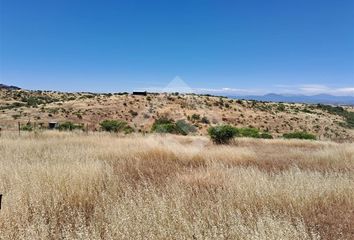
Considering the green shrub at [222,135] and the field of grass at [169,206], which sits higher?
the field of grass at [169,206]

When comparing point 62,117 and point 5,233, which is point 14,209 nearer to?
point 5,233

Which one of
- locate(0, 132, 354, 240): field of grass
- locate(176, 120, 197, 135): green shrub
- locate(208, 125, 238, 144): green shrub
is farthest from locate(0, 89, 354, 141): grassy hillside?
locate(0, 132, 354, 240): field of grass

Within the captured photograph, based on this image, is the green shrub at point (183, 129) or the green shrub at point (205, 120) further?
the green shrub at point (205, 120)

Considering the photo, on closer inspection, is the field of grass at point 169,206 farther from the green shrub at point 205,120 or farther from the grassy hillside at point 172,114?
the green shrub at point 205,120

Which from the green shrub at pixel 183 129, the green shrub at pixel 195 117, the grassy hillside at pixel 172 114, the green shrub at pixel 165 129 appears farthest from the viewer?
the green shrub at pixel 195 117

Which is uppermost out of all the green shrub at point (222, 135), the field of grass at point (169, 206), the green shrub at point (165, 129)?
→ the field of grass at point (169, 206)

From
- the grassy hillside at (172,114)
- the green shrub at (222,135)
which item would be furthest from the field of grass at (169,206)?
the grassy hillside at (172,114)

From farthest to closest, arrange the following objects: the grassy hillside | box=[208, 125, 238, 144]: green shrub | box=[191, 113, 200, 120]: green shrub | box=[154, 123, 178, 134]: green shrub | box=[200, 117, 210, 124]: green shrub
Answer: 1. box=[191, 113, 200, 120]: green shrub
2. box=[200, 117, 210, 124]: green shrub
3. the grassy hillside
4. box=[154, 123, 178, 134]: green shrub
5. box=[208, 125, 238, 144]: green shrub

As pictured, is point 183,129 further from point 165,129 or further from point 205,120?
point 205,120

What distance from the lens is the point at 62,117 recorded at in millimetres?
46812

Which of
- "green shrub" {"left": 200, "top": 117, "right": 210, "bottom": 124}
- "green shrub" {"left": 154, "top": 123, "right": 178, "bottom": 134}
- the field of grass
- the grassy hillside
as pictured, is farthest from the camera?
"green shrub" {"left": 200, "top": 117, "right": 210, "bottom": 124}

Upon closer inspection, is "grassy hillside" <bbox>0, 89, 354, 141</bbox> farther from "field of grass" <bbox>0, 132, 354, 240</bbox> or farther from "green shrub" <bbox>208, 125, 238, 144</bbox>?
"field of grass" <bbox>0, 132, 354, 240</bbox>

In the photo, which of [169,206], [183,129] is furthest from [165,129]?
[169,206]

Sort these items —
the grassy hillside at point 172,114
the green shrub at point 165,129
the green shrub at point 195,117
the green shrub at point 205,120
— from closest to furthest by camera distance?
the green shrub at point 165,129 → the grassy hillside at point 172,114 → the green shrub at point 205,120 → the green shrub at point 195,117
